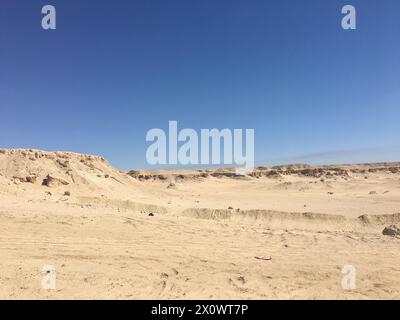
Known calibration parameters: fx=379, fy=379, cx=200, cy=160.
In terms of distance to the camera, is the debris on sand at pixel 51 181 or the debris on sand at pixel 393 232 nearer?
the debris on sand at pixel 393 232

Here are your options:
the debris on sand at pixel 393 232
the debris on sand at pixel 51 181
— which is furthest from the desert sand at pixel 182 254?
the debris on sand at pixel 51 181

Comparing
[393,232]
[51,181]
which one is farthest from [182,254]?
[51,181]

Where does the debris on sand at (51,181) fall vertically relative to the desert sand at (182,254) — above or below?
above

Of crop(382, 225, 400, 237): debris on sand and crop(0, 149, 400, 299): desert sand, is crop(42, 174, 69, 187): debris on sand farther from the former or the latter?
crop(382, 225, 400, 237): debris on sand

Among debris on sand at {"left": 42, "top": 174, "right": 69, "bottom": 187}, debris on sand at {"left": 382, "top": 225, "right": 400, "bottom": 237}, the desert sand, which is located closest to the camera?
the desert sand

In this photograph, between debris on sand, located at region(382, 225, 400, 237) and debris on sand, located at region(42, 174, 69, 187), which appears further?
debris on sand, located at region(42, 174, 69, 187)

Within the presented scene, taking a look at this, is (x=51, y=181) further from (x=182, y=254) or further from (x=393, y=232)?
(x=393, y=232)

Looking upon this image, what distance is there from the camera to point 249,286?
6.70 metres

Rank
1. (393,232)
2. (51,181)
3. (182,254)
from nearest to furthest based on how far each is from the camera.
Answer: (182,254), (393,232), (51,181)

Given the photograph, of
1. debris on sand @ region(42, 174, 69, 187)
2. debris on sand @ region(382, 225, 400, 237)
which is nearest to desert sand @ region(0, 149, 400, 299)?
debris on sand @ region(382, 225, 400, 237)

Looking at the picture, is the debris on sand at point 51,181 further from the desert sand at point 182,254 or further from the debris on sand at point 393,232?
the debris on sand at point 393,232
